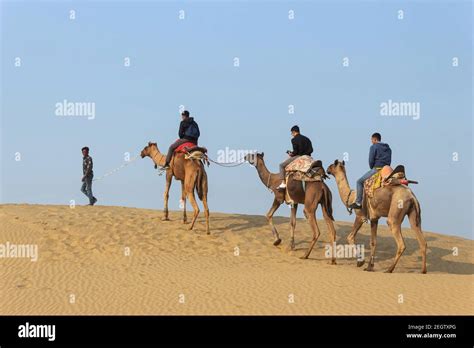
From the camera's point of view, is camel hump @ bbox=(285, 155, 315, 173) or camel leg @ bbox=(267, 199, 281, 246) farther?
camel leg @ bbox=(267, 199, 281, 246)

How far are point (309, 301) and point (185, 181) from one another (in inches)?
354

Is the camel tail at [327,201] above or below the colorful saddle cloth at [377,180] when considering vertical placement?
below

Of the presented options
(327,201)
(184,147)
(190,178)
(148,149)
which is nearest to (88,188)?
(148,149)

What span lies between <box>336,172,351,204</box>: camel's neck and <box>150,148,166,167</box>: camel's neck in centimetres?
740

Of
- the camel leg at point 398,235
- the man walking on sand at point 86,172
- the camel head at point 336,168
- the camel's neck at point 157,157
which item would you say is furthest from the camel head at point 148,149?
the camel leg at point 398,235

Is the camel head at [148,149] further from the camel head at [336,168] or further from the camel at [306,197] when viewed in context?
the camel head at [336,168]

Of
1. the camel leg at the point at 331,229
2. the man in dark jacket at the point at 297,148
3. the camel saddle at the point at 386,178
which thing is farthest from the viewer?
the man in dark jacket at the point at 297,148

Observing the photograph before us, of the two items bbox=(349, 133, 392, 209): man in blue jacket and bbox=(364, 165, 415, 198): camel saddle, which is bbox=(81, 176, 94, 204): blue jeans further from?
bbox=(364, 165, 415, 198): camel saddle

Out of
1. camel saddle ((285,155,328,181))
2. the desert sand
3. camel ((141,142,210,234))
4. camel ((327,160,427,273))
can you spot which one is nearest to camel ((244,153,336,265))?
camel saddle ((285,155,328,181))

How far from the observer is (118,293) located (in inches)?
642

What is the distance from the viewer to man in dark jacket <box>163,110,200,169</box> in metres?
23.5

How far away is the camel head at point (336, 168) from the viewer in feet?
68.6

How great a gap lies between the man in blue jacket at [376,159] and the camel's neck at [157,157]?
8508mm
